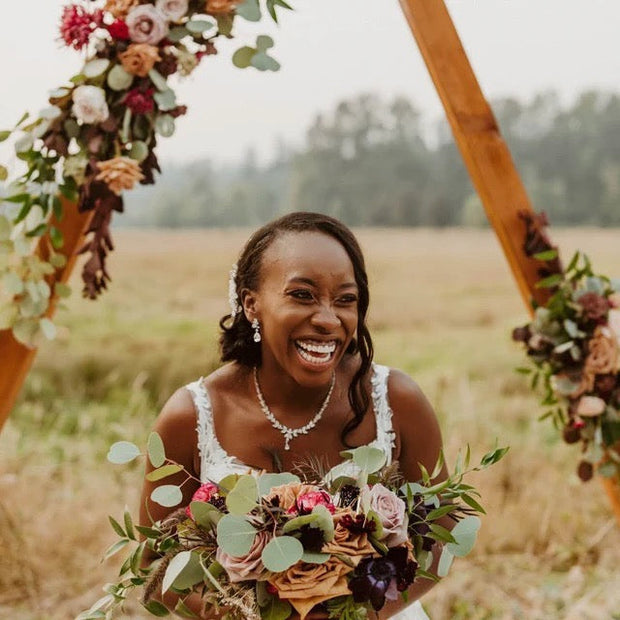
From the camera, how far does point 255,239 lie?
1926 mm

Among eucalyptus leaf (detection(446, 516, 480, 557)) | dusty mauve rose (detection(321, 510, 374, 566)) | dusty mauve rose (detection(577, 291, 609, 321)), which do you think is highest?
dusty mauve rose (detection(577, 291, 609, 321))

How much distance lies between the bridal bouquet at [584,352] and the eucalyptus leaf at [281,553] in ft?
4.74

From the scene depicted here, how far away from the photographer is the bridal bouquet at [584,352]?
254 cm

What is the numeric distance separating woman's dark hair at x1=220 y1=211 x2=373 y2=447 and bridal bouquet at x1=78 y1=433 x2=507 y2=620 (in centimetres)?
46

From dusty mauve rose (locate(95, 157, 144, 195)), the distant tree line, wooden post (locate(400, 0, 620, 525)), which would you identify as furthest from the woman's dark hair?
the distant tree line

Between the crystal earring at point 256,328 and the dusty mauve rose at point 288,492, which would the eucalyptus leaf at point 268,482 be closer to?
the dusty mauve rose at point 288,492

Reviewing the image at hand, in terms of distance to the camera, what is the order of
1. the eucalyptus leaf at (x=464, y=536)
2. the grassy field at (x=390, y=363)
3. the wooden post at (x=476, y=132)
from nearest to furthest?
1. the eucalyptus leaf at (x=464, y=536)
2. the wooden post at (x=476, y=132)
3. the grassy field at (x=390, y=363)

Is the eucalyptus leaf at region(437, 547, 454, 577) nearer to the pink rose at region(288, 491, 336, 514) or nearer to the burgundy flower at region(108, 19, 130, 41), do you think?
the pink rose at region(288, 491, 336, 514)

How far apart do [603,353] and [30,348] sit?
64.0 inches

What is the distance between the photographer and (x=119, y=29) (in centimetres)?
202

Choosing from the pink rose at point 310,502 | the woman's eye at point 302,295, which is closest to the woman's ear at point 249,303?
the woman's eye at point 302,295

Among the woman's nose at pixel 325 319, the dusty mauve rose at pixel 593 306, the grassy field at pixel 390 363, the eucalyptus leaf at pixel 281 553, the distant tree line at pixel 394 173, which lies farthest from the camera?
the distant tree line at pixel 394 173

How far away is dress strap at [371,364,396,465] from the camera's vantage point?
1994 millimetres

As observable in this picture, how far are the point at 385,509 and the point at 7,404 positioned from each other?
3.82ft
